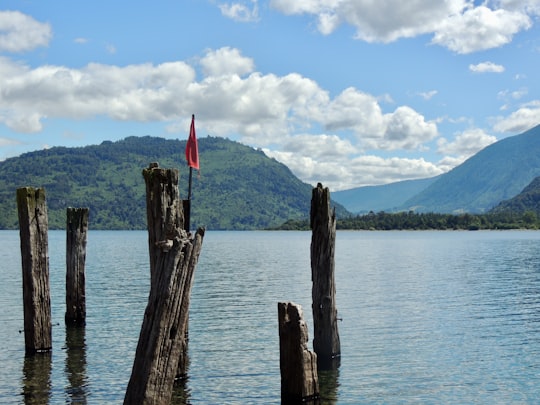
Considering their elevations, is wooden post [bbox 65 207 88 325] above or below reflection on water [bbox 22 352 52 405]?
above

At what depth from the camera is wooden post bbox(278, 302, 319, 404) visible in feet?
50.4

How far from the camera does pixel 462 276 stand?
2259 inches

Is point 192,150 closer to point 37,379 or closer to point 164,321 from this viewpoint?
point 37,379

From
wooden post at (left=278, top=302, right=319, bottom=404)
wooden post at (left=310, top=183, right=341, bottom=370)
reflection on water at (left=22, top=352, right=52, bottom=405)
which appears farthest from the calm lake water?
wooden post at (left=310, top=183, right=341, bottom=370)

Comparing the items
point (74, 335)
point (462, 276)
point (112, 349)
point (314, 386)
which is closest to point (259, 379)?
Result: point (314, 386)

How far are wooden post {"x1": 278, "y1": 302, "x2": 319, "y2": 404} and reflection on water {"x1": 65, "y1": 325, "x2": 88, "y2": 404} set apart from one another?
18.0 feet

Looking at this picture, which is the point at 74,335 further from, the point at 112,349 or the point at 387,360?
the point at 387,360

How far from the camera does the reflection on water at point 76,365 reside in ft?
58.9

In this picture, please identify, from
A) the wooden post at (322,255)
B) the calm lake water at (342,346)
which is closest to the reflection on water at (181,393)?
the calm lake water at (342,346)

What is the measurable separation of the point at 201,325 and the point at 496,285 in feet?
89.1

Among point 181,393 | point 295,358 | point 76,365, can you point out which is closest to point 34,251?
point 76,365

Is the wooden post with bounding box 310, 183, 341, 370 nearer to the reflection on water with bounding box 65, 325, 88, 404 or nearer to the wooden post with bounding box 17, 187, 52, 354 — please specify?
the reflection on water with bounding box 65, 325, 88, 404

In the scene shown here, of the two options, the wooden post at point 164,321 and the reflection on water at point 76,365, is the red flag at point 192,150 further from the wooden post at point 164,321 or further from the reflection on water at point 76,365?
the wooden post at point 164,321

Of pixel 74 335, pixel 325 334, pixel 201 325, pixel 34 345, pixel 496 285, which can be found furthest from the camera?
pixel 496 285
